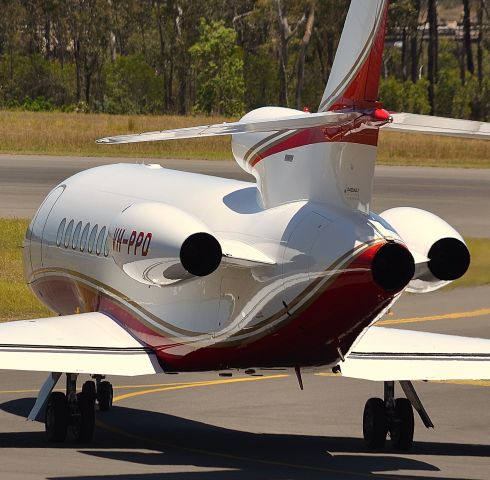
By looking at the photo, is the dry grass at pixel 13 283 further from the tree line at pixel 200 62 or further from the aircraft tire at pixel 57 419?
the tree line at pixel 200 62

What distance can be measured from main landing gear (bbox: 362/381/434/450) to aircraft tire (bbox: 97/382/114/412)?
4746 mm

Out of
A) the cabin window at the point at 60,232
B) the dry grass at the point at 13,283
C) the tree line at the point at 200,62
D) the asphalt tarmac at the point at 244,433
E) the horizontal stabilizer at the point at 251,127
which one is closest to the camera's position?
the horizontal stabilizer at the point at 251,127

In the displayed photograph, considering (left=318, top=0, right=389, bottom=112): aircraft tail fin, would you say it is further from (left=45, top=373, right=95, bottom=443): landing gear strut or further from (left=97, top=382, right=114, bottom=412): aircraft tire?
(left=97, top=382, right=114, bottom=412): aircraft tire

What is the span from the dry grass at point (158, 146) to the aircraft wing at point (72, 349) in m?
54.0

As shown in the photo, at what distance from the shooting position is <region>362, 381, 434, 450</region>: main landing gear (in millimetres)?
21250

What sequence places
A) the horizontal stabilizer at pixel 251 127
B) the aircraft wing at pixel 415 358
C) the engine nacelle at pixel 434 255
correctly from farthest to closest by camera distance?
the aircraft wing at pixel 415 358 < the engine nacelle at pixel 434 255 < the horizontal stabilizer at pixel 251 127

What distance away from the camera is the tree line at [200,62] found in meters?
126

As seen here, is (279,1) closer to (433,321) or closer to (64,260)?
(433,321)

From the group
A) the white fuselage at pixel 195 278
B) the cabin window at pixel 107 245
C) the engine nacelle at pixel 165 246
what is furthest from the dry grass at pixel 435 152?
the engine nacelle at pixel 165 246

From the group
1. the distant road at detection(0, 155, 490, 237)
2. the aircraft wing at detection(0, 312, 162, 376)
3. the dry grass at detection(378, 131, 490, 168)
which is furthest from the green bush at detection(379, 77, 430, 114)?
the aircraft wing at detection(0, 312, 162, 376)

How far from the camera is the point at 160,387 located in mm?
26953

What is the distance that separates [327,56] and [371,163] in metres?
116

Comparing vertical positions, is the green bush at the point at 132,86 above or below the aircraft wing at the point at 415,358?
below

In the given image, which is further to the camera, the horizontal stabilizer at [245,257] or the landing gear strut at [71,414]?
the landing gear strut at [71,414]
